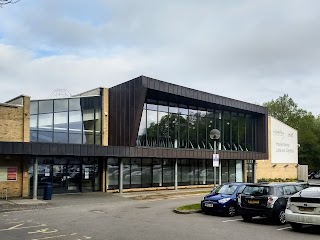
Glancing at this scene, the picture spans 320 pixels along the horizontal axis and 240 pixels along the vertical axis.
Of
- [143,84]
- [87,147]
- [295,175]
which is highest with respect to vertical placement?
[143,84]

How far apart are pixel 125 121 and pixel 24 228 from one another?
16586 mm

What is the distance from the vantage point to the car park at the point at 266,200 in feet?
47.3

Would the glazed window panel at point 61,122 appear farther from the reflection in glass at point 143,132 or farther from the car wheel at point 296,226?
the car wheel at point 296,226

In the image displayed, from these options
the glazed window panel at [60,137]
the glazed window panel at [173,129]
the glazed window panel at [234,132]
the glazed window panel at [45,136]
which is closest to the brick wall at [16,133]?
the glazed window panel at [45,136]

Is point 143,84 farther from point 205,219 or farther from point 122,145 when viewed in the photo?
point 205,219

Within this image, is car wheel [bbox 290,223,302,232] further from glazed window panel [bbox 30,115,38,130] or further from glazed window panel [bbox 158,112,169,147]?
glazed window panel [bbox 158,112,169,147]

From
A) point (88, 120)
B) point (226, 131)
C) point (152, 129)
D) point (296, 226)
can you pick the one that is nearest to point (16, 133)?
point (88, 120)

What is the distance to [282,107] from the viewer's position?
75.3 meters

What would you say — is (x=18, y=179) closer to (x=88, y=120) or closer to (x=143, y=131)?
(x=88, y=120)

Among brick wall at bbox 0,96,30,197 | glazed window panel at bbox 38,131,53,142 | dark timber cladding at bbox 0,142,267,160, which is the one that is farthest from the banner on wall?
glazed window panel at bbox 38,131,53,142

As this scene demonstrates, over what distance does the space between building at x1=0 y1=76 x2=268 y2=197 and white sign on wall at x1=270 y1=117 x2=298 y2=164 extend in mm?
8432

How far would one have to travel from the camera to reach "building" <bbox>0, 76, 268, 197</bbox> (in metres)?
25.2

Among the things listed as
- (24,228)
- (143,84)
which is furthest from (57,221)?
(143,84)

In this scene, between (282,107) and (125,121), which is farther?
(282,107)
